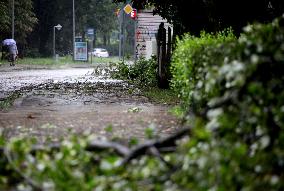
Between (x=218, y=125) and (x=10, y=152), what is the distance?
1.97 m

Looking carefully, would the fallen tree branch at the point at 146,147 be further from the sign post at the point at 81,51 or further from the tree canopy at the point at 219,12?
the sign post at the point at 81,51

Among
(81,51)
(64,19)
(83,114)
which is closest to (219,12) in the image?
(83,114)

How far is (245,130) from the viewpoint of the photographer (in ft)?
12.8

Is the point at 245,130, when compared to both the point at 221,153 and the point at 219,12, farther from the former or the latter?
the point at 219,12

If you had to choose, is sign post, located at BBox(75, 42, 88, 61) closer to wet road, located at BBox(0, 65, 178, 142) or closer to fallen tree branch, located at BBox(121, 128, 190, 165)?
wet road, located at BBox(0, 65, 178, 142)

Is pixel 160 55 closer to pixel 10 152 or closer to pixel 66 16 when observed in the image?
pixel 10 152

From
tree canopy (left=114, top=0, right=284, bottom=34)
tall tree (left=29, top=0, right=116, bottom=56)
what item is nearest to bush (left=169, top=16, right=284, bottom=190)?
tree canopy (left=114, top=0, right=284, bottom=34)

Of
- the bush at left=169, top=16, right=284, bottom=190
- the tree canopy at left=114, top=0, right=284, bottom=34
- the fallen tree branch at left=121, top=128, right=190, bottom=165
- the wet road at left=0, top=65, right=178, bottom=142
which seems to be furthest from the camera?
the tree canopy at left=114, top=0, right=284, bottom=34

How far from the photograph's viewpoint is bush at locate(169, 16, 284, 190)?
3615 mm

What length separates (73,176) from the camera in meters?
4.12

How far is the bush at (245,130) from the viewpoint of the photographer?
11.9 ft

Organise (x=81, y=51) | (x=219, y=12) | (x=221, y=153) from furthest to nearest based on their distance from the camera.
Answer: (x=81, y=51) → (x=219, y=12) → (x=221, y=153)

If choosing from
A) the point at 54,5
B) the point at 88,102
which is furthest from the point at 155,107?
the point at 54,5

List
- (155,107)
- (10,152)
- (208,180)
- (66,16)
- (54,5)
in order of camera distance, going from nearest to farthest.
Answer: (208,180), (10,152), (155,107), (54,5), (66,16)
